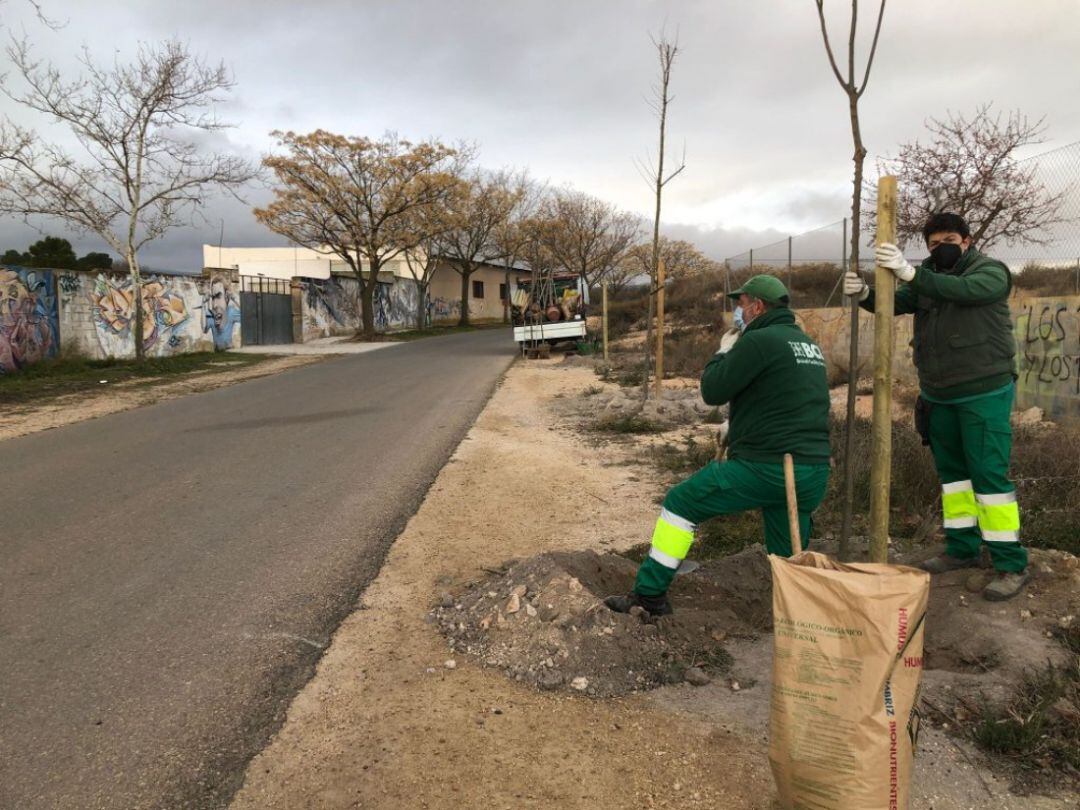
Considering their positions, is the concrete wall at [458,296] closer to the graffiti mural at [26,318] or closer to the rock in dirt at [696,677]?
the graffiti mural at [26,318]

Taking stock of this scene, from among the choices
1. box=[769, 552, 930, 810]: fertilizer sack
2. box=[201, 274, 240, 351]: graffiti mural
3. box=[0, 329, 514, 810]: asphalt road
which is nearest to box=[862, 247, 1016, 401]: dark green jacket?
box=[769, 552, 930, 810]: fertilizer sack

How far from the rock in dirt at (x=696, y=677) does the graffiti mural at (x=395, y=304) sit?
115ft

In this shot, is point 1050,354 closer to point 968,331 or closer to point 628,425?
point 628,425

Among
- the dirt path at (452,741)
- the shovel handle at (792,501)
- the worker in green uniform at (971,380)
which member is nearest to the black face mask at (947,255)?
the worker in green uniform at (971,380)

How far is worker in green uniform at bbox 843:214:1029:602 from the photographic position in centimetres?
348

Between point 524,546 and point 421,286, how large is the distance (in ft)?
116

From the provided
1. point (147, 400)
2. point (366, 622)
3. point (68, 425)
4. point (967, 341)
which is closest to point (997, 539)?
point (967, 341)

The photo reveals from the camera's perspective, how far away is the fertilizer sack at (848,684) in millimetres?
2029

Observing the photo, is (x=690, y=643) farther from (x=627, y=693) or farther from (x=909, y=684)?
(x=909, y=684)

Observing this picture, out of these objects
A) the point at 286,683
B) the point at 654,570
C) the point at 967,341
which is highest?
the point at 967,341

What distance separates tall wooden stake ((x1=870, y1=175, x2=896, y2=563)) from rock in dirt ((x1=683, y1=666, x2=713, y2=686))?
888 millimetres

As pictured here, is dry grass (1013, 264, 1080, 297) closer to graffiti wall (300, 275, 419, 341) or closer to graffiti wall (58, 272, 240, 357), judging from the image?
graffiti wall (58, 272, 240, 357)

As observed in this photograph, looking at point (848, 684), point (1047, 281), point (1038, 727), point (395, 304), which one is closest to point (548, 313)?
point (1047, 281)

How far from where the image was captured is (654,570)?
11.4ft
